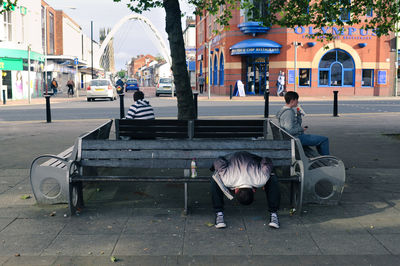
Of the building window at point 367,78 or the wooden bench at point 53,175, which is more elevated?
the building window at point 367,78

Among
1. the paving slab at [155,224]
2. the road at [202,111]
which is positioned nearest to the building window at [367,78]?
the road at [202,111]

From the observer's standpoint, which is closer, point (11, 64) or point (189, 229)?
point (189, 229)

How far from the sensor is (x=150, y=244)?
4121 mm

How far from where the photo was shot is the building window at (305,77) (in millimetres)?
37969

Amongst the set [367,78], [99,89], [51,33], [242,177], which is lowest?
[242,177]

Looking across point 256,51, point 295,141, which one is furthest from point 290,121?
point 256,51

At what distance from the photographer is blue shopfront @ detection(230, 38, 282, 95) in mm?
36812

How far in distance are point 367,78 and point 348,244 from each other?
36765 millimetres

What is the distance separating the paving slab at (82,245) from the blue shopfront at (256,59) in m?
33.1

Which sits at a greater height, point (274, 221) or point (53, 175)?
point (53, 175)

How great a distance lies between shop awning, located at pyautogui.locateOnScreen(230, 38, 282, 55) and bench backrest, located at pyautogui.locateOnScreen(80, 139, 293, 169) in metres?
32.4

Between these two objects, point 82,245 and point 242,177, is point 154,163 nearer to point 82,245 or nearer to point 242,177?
point 242,177

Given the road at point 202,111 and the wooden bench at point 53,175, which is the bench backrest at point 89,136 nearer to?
the wooden bench at point 53,175

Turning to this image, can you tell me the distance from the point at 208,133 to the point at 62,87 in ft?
178
